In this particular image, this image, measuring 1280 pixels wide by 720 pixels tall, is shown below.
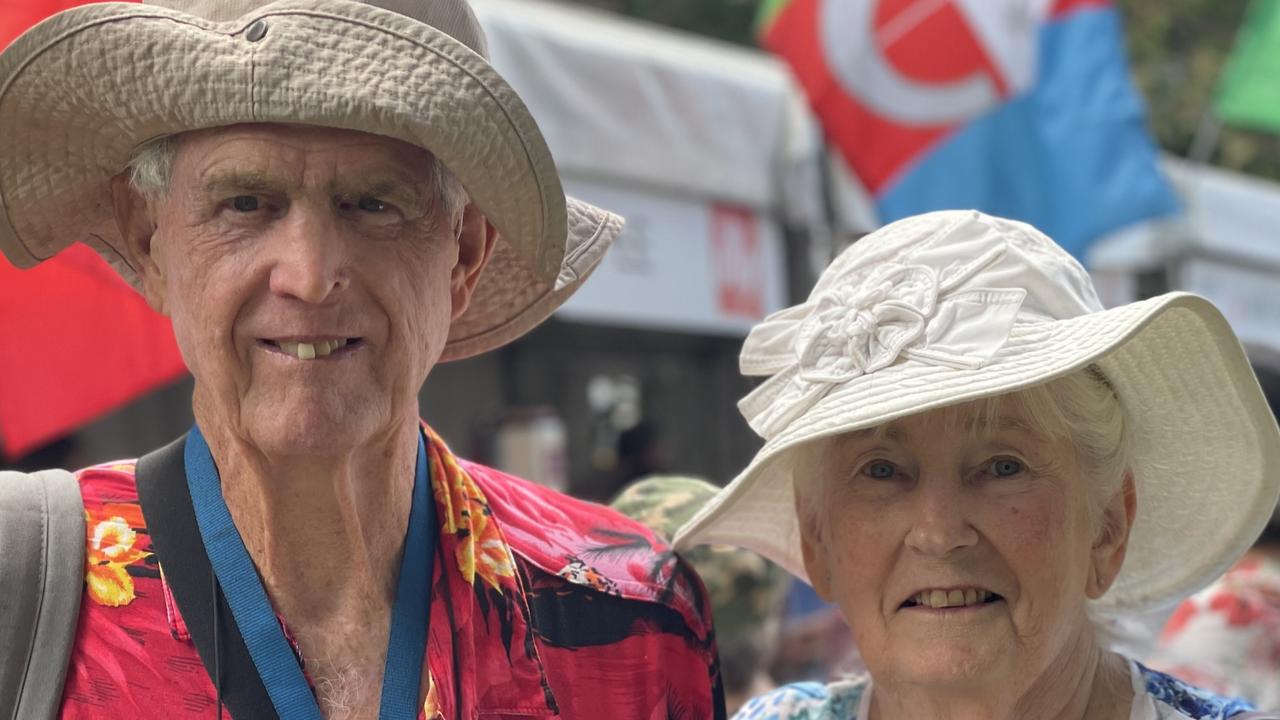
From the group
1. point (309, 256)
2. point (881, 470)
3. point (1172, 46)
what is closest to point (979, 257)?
point (881, 470)

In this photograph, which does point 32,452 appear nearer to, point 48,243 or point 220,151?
point 48,243

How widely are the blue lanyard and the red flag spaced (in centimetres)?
176

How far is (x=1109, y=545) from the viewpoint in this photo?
250 cm

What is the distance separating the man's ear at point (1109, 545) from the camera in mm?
2482

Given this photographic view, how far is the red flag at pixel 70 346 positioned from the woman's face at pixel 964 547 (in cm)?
235

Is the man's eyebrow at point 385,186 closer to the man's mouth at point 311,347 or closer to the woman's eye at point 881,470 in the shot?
the man's mouth at point 311,347

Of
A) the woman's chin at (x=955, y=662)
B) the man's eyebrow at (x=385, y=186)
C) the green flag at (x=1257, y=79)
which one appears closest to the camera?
the man's eyebrow at (x=385, y=186)

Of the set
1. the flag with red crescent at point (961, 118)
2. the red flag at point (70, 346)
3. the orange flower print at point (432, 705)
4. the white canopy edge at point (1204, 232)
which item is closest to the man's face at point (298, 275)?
the orange flower print at point (432, 705)

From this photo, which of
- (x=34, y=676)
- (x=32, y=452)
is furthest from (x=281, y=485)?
(x=32, y=452)

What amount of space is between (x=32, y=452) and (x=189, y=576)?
3.56 meters

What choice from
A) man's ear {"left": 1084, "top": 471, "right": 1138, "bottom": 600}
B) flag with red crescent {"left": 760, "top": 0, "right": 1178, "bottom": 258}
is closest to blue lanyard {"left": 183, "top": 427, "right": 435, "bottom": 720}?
man's ear {"left": 1084, "top": 471, "right": 1138, "bottom": 600}

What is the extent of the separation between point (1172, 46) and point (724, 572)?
14256mm

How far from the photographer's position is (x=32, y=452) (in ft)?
18.1

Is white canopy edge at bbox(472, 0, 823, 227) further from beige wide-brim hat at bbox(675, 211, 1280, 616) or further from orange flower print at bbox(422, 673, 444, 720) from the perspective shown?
orange flower print at bbox(422, 673, 444, 720)
